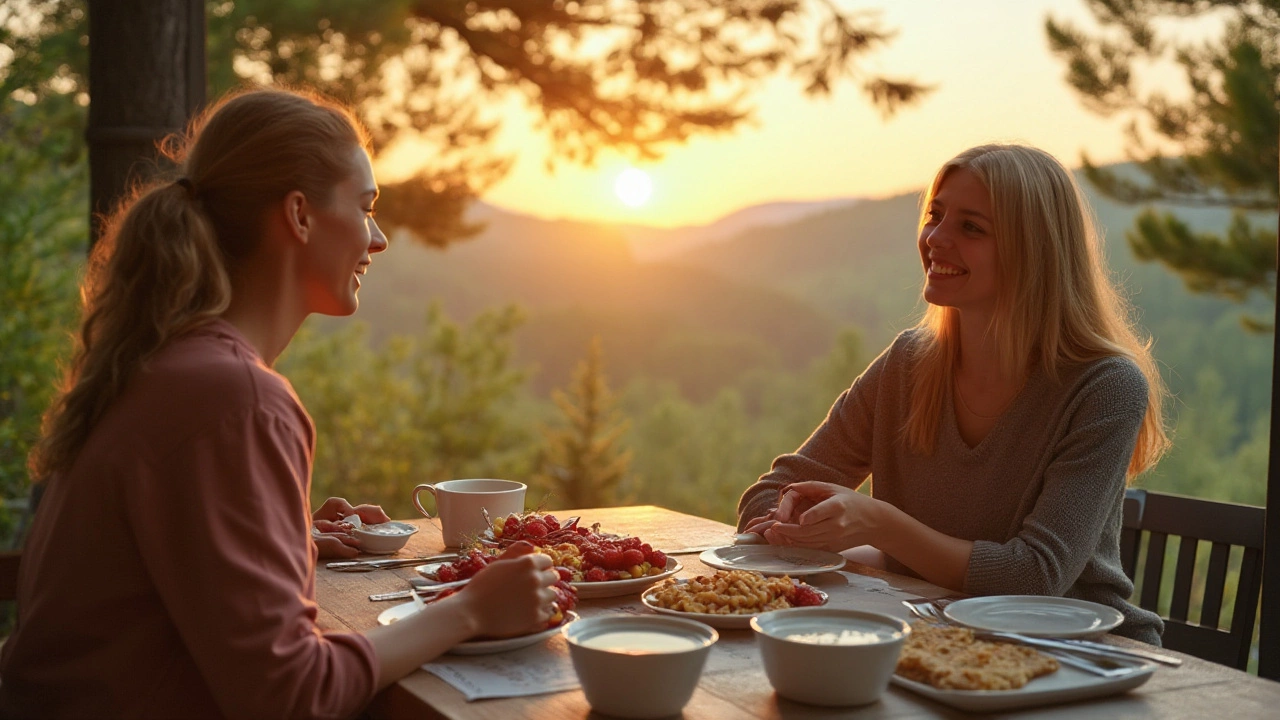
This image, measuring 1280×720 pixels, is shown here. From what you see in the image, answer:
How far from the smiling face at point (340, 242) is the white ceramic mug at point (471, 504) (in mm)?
537

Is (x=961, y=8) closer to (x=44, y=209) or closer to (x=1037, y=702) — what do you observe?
(x=44, y=209)

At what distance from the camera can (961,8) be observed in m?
12.8

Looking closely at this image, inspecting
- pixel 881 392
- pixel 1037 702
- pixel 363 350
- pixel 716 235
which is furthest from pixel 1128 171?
pixel 716 235

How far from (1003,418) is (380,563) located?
110 cm

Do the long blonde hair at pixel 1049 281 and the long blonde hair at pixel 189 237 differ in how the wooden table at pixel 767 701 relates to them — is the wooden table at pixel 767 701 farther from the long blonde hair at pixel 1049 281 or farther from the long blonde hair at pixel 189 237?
the long blonde hair at pixel 1049 281

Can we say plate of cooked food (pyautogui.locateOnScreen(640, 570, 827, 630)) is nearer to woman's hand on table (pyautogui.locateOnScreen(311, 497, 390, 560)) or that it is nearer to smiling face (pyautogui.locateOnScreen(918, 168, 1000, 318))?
woman's hand on table (pyautogui.locateOnScreen(311, 497, 390, 560))

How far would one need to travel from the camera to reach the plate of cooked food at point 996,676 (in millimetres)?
1224

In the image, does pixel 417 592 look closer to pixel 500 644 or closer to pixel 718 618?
pixel 500 644

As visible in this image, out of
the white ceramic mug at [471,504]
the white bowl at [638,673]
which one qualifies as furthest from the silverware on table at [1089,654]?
the white ceramic mug at [471,504]

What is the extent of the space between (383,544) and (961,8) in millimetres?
12145

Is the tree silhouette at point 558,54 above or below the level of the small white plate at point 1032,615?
above

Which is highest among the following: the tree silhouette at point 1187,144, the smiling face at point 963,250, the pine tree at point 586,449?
the tree silhouette at point 1187,144

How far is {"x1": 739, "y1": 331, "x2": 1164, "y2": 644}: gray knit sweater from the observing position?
1.87 metres

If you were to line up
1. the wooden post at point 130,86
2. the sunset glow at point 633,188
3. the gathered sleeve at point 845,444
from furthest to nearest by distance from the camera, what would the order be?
the sunset glow at point 633,188
the wooden post at point 130,86
the gathered sleeve at point 845,444
